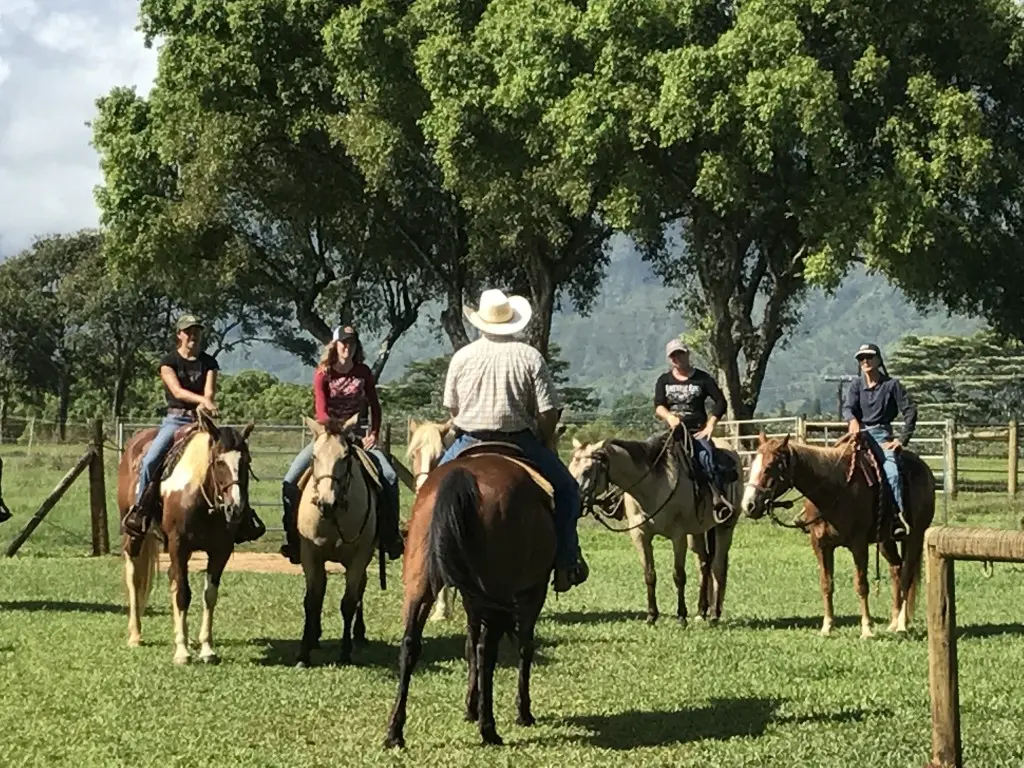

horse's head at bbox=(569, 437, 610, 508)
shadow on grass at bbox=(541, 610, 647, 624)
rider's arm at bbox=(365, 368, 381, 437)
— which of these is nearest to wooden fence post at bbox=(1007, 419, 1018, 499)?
shadow on grass at bbox=(541, 610, 647, 624)

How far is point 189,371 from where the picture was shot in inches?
498

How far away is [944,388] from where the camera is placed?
90.7m

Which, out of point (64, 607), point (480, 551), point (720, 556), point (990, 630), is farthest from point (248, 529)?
point (990, 630)

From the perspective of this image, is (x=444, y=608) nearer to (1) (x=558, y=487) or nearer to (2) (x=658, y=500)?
(2) (x=658, y=500)

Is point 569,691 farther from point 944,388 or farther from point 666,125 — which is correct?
point 944,388

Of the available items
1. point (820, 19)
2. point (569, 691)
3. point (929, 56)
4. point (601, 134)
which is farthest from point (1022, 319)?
point (569, 691)

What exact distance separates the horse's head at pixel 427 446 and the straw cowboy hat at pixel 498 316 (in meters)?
4.33

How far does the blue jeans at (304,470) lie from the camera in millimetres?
12477

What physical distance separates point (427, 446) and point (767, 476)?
10.8 ft

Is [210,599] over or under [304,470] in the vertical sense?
under

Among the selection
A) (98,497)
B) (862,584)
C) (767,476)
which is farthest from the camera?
(98,497)

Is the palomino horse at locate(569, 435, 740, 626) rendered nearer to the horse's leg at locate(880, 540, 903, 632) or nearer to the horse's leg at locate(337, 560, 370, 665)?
the horse's leg at locate(880, 540, 903, 632)

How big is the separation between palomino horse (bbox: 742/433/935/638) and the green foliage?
62.8 m

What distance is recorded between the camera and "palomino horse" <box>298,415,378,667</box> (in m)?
11.6
